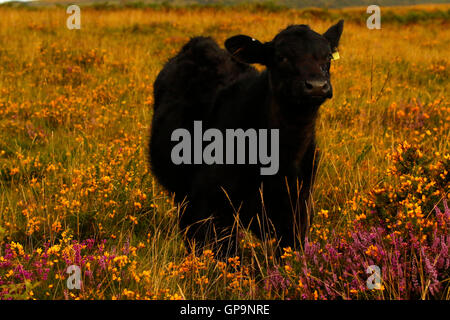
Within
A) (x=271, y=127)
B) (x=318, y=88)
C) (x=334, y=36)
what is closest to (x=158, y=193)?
(x=271, y=127)

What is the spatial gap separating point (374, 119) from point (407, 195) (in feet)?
12.3

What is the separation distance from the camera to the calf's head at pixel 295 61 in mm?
3477

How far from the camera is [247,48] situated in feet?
13.7

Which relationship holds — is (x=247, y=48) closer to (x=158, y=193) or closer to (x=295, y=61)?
(x=295, y=61)

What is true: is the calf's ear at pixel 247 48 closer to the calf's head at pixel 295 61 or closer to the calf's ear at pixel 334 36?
the calf's head at pixel 295 61

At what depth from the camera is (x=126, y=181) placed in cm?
452

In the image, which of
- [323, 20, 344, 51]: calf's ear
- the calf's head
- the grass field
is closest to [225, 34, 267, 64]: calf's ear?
the calf's head

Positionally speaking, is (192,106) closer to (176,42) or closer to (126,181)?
(126,181)

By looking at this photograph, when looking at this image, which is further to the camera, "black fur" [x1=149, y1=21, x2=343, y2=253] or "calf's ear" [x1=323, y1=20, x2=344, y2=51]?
"calf's ear" [x1=323, y1=20, x2=344, y2=51]

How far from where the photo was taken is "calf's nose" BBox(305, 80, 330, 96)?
11.2 ft

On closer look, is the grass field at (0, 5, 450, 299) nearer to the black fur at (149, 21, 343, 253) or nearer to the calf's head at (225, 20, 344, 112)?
the black fur at (149, 21, 343, 253)
